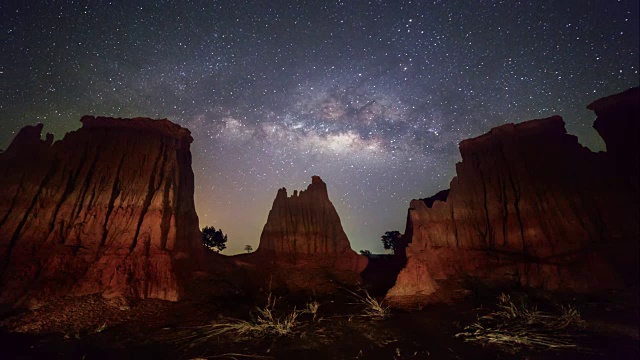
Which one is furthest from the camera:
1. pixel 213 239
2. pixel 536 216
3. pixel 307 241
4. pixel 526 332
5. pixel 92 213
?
pixel 213 239

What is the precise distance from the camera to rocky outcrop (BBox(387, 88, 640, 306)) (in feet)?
61.3

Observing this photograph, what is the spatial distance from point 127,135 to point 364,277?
83.7 ft

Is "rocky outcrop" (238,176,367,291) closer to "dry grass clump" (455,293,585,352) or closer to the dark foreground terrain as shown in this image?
the dark foreground terrain

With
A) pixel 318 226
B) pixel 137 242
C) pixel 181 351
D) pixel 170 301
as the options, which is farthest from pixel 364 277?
pixel 181 351

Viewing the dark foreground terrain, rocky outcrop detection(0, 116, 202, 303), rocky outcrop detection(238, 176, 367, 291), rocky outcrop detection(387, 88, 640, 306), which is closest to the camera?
the dark foreground terrain

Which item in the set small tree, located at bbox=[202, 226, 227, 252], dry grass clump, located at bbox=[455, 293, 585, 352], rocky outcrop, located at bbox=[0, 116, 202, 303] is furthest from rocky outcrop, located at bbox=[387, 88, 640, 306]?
small tree, located at bbox=[202, 226, 227, 252]

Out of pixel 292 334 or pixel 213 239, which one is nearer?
pixel 292 334

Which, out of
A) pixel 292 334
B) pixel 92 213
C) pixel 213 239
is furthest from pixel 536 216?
pixel 213 239

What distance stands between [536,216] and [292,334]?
21.8 metres

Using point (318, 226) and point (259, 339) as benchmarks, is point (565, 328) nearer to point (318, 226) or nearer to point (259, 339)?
point (259, 339)

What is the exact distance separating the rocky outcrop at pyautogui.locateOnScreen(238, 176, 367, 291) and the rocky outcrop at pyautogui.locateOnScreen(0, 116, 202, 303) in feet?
33.5

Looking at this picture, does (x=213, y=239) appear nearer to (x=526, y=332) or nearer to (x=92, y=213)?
(x=92, y=213)

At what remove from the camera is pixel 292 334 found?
10461 millimetres

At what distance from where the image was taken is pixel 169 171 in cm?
2292
